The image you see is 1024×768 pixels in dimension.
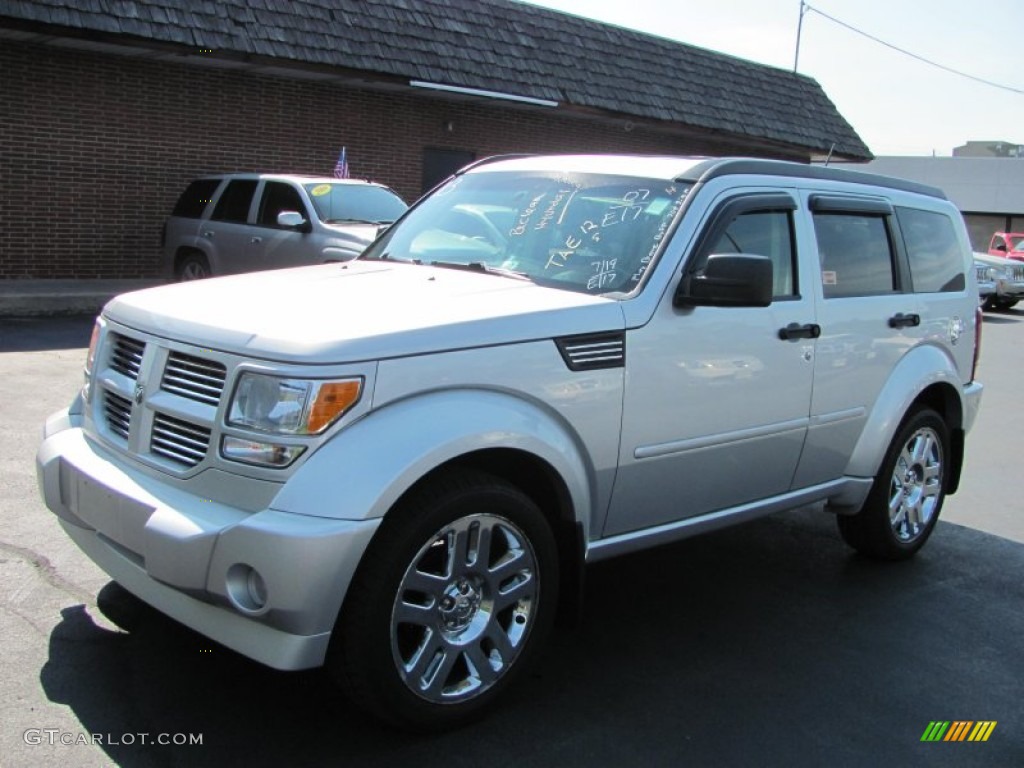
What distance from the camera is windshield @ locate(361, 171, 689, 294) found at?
3963 mm

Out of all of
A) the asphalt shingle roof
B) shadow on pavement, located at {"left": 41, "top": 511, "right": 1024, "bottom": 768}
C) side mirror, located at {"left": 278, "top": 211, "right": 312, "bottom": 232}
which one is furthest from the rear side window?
shadow on pavement, located at {"left": 41, "top": 511, "right": 1024, "bottom": 768}

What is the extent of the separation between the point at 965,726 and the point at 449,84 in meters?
14.3

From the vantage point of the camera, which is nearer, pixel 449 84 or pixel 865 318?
pixel 865 318

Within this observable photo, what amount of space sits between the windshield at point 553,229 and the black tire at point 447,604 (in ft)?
3.36

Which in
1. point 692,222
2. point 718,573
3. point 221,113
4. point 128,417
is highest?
point 221,113

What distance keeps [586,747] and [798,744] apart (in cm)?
73

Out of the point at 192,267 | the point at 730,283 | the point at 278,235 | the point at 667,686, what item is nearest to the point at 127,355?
the point at 730,283

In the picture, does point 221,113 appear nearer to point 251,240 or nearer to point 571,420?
point 251,240

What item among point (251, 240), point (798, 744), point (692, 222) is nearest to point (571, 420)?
point (692, 222)

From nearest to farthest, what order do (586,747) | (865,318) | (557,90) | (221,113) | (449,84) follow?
(586,747), (865,318), (221,113), (449,84), (557,90)

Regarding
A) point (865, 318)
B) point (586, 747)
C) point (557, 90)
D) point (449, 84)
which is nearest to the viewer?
point (586, 747)

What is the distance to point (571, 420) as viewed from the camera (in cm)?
352

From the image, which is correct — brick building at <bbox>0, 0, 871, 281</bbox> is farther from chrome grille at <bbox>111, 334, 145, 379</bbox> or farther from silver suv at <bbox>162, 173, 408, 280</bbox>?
chrome grille at <bbox>111, 334, 145, 379</bbox>

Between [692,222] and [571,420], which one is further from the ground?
[692,222]
